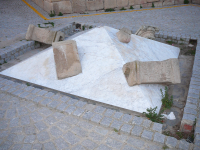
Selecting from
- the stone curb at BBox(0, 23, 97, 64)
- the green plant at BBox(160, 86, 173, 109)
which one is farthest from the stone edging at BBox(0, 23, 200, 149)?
the green plant at BBox(160, 86, 173, 109)

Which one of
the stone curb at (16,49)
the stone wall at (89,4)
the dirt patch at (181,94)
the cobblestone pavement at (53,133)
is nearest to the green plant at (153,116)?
the dirt patch at (181,94)

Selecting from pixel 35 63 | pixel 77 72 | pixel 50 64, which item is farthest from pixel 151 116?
pixel 35 63

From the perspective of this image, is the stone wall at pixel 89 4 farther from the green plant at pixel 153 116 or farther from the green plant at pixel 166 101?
the green plant at pixel 153 116

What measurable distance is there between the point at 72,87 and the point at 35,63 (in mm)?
1476

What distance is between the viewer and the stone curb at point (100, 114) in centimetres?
304

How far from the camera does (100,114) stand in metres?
3.49

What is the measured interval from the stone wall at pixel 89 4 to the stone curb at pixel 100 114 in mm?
6998

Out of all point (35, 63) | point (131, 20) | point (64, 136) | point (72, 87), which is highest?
point (131, 20)

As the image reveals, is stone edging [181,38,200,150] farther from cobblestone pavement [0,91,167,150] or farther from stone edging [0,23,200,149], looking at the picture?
cobblestone pavement [0,91,167,150]

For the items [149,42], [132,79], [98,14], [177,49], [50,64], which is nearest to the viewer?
[132,79]

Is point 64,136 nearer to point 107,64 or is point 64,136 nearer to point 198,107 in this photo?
point 107,64

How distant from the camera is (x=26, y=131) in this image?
322 centimetres

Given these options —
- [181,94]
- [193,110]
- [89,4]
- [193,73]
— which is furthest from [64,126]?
[89,4]

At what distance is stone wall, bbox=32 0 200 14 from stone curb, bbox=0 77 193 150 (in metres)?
7.00
